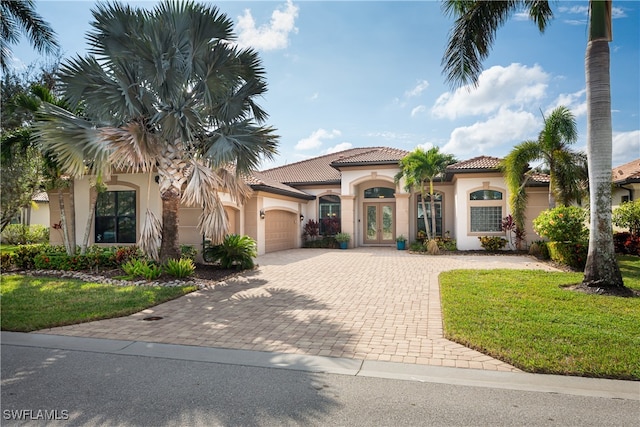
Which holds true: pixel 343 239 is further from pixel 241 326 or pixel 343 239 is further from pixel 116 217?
pixel 241 326

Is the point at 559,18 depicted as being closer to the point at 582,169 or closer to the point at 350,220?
the point at 582,169

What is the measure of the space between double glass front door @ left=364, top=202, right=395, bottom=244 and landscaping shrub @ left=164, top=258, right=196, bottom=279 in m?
14.4

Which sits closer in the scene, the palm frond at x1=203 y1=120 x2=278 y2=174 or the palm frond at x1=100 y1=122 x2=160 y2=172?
the palm frond at x1=100 y1=122 x2=160 y2=172

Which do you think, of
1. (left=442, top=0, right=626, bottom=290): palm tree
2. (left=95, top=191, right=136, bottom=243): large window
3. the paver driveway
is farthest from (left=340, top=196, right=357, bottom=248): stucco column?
(left=442, top=0, right=626, bottom=290): palm tree

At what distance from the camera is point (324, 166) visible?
27.1m

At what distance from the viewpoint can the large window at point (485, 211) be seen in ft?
63.3

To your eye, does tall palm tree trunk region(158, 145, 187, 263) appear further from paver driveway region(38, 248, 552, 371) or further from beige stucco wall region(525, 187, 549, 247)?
beige stucco wall region(525, 187, 549, 247)

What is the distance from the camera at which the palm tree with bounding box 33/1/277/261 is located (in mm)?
9922

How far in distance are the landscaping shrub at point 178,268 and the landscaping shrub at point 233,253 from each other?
76.1 inches

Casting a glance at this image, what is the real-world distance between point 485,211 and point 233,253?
43.2 feet

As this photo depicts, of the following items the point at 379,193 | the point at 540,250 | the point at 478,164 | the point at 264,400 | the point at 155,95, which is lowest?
the point at 264,400

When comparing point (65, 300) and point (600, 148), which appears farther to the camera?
point (600, 148)

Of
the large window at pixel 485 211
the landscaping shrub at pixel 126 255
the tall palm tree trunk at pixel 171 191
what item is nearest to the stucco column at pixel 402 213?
the large window at pixel 485 211

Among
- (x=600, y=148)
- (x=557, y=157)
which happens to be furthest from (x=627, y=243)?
(x=600, y=148)
